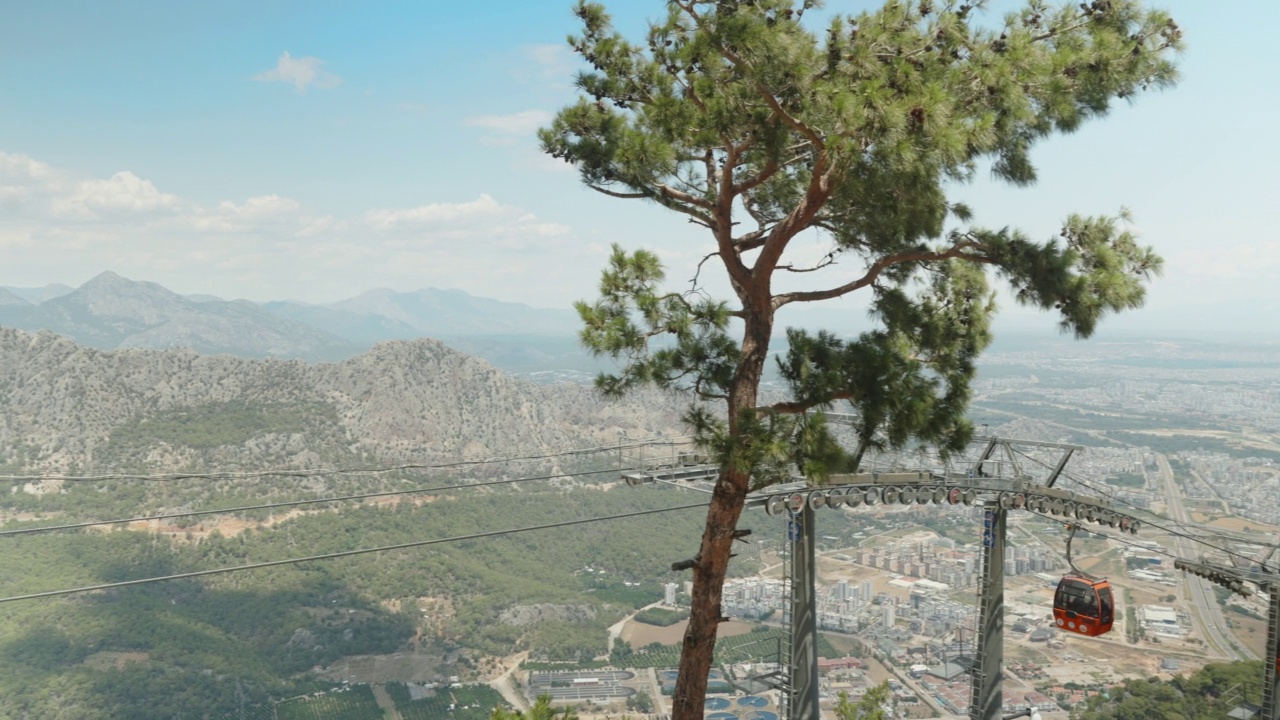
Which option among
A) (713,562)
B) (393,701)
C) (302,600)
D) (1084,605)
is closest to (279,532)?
(302,600)

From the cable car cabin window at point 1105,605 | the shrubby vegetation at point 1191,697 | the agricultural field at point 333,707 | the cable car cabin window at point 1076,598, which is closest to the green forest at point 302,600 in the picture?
the agricultural field at point 333,707

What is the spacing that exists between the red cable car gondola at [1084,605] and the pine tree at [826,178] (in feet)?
14.1

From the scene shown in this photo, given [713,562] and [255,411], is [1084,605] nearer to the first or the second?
[713,562]

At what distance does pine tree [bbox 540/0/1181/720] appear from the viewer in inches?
214

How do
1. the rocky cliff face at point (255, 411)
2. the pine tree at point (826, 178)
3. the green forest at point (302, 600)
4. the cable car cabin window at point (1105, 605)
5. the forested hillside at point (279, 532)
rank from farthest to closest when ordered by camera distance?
1. the rocky cliff face at point (255, 411)
2. the forested hillside at point (279, 532)
3. the green forest at point (302, 600)
4. the cable car cabin window at point (1105, 605)
5. the pine tree at point (826, 178)

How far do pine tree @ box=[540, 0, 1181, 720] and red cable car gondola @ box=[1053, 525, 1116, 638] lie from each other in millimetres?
4307

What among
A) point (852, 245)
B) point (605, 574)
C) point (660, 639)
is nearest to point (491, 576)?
point (605, 574)

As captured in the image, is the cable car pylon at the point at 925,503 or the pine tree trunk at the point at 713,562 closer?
the pine tree trunk at the point at 713,562

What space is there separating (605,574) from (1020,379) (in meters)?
83.6

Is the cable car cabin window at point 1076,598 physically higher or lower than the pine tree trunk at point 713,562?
lower

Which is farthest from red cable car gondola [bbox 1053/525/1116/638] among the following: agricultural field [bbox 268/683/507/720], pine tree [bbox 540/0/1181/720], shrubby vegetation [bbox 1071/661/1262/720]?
agricultural field [bbox 268/683/507/720]

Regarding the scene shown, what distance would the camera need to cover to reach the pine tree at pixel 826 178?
5430mm

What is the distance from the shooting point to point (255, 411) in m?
65.8

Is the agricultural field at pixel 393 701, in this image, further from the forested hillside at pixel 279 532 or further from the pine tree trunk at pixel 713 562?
the pine tree trunk at pixel 713 562
